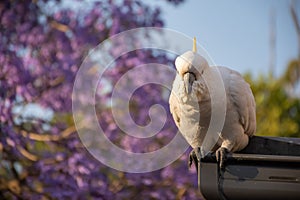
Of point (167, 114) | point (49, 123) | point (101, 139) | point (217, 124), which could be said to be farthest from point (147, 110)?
point (217, 124)

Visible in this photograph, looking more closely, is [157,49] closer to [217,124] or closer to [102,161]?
[102,161]

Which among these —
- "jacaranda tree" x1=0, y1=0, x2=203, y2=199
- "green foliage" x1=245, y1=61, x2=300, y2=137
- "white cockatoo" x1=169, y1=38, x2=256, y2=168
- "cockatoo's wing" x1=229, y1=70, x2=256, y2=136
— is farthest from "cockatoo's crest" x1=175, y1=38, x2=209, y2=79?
"green foliage" x1=245, y1=61, x2=300, y2=137

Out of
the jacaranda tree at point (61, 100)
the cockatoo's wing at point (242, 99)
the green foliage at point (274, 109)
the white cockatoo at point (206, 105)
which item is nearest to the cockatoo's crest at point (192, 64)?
the white cockatoo at point (206, 105)

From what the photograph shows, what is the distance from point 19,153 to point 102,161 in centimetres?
43

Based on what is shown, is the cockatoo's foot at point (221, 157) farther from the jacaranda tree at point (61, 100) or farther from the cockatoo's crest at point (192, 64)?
the jacaranda tree at point (61, 100)

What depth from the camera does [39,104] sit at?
2793 millimetres

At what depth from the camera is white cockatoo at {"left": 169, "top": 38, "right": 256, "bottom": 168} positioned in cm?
132

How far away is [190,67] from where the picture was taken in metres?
1.30

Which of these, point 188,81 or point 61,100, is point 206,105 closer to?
point 188,81

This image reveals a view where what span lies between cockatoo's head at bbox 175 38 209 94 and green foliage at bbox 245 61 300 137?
6097 millimetres

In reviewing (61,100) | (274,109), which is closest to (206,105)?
(61,100)

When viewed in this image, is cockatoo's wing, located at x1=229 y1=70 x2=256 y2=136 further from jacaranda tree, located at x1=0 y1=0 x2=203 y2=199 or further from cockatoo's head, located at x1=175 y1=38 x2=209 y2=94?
jacaranda tree, located at x1=0 y1=0 x2=203 y2=199

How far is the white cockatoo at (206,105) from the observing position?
1317 mm

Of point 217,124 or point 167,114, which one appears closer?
point 217,124
